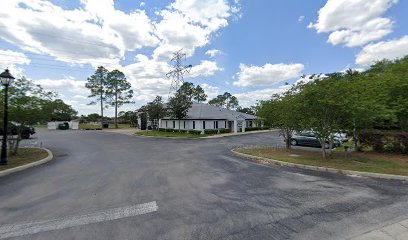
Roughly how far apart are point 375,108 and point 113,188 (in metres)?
13.1

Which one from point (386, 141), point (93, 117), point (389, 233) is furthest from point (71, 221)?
point (93, 117)

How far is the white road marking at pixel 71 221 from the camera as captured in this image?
4.51 m

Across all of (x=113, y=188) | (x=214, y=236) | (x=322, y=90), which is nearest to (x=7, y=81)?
(x=113, y=188)

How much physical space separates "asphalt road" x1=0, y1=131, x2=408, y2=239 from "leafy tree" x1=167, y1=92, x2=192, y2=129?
27354mm

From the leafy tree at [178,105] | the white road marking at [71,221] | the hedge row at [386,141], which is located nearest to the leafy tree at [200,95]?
the leafy tree at [178,105]

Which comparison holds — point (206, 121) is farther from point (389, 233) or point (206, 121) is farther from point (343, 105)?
point (389, 233)

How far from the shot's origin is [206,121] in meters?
38.3

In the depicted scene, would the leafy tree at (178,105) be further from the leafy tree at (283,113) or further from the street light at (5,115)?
the street light at (5,115)

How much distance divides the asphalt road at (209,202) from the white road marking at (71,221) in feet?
0.66

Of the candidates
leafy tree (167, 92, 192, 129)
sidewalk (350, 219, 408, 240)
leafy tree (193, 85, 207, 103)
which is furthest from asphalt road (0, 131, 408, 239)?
leafy tree (193, 85, 207, 103)

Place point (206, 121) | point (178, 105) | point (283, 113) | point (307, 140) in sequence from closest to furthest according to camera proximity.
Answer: point (283, 113) → point (307, 140) → point (178, 105) → point (206, 121)

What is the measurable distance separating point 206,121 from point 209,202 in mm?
32341

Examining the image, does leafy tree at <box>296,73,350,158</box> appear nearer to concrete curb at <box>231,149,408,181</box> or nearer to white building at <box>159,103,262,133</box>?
concrete curb at <box>231,149,408,181</box>

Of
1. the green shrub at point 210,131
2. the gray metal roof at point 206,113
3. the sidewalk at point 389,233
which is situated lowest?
the sidewalk at point 389,233
